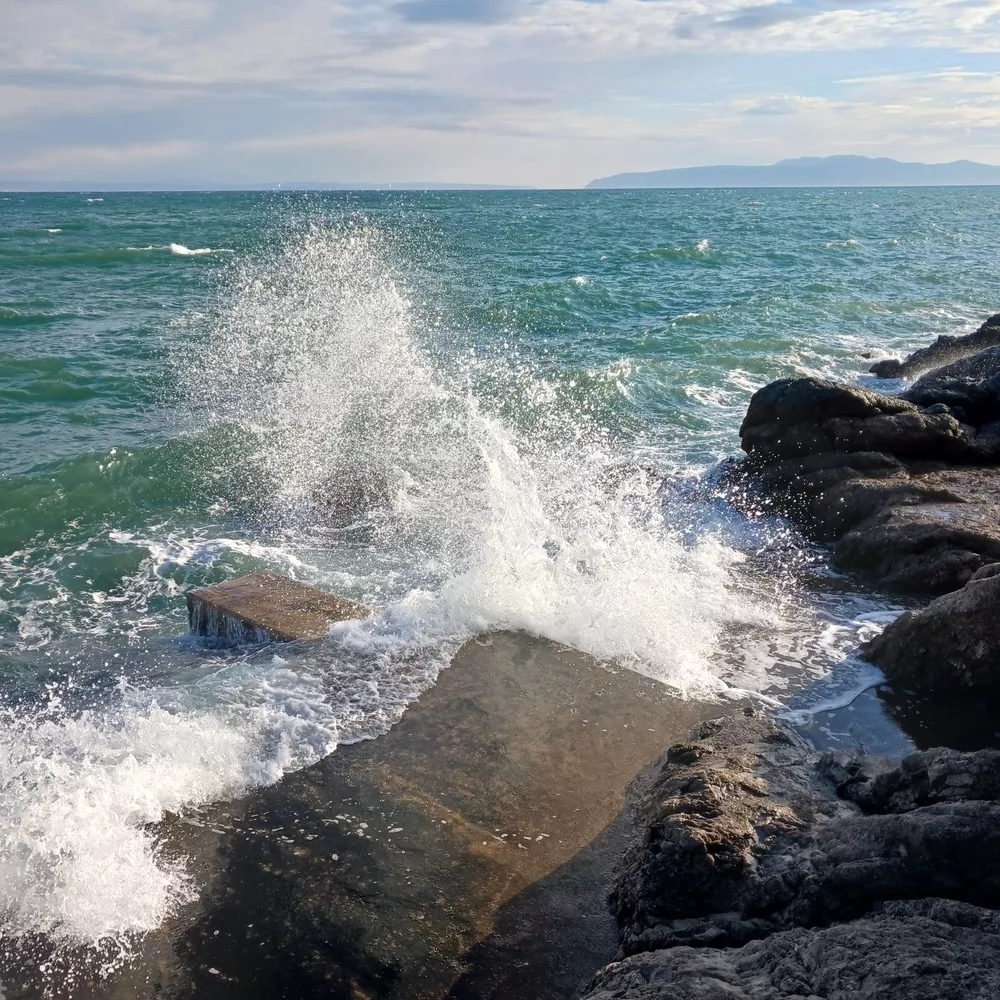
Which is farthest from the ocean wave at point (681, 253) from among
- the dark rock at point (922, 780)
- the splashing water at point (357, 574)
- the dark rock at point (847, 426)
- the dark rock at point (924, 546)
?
the dark rock at point (922, 780)

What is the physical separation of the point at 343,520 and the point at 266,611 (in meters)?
2.89

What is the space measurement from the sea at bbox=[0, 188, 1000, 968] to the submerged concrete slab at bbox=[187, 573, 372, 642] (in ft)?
0.65

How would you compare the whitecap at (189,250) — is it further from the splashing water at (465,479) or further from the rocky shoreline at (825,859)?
the rocky shoreline at (825,859)

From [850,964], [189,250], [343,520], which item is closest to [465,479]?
[343,520]

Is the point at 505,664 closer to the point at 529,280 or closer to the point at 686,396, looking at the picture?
the point at 686,396

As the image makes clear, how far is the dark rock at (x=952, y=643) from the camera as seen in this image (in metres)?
5.55

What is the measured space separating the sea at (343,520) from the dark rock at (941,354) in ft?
4.53

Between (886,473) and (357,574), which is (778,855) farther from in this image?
(886,473)

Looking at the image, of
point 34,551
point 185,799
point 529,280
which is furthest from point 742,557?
point 529,280

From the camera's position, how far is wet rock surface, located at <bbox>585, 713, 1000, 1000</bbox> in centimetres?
268

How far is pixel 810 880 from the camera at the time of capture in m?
3.32

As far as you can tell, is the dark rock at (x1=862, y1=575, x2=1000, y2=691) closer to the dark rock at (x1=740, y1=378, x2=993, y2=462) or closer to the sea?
the sea

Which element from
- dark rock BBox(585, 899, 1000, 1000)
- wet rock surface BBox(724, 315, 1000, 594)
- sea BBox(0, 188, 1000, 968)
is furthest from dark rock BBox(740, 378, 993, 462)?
dark rock BBox(585, 899, 1000, 1000)

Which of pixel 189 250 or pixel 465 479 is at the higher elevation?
pixel 189 250
